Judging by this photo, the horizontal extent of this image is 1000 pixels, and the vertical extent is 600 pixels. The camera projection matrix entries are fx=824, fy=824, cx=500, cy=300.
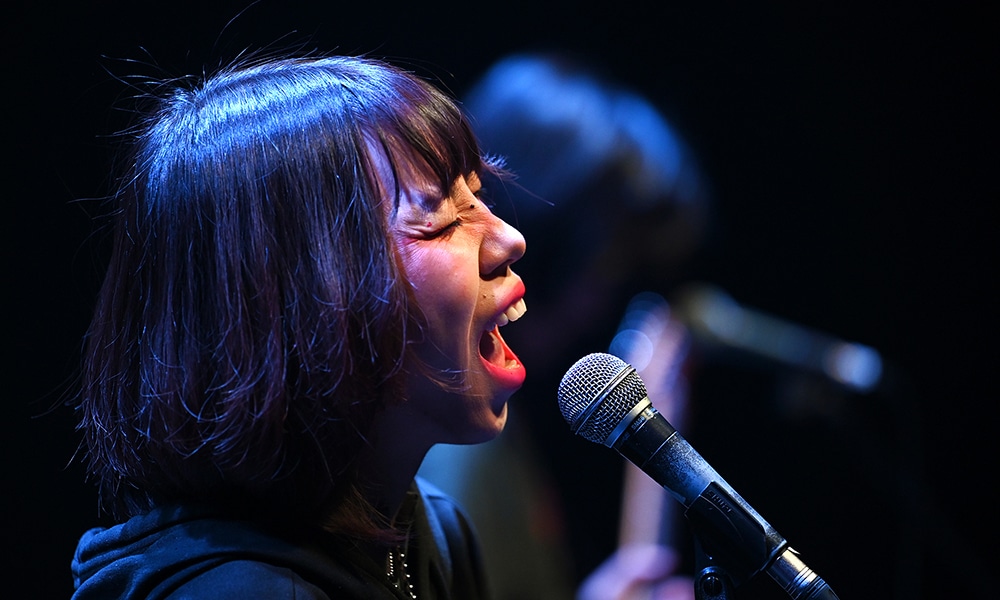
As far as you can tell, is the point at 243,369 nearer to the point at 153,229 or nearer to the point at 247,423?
the point at 247,423

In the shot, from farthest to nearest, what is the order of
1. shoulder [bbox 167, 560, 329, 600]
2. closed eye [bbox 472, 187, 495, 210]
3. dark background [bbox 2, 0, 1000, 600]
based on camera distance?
1. dark background [bbox 2, 0, 1000, 600]
2. closed eye [bbox 472, 187, 495, 210]
3. shoulder [bbox 167, 560, 329, 600]

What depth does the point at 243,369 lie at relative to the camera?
3.11 ft

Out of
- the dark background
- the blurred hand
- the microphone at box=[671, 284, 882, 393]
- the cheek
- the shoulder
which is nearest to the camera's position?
the shoulder

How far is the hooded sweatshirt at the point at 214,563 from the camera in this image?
90 centimetres

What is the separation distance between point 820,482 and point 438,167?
2354 mm

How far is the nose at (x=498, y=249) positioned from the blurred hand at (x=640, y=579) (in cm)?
123

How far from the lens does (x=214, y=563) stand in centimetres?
92

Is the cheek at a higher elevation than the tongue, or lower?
higher

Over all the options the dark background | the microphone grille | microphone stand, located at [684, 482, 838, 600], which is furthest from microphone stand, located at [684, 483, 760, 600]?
the dark background

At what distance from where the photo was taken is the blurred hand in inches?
80.2

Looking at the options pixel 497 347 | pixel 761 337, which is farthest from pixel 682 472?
pixel 761 337

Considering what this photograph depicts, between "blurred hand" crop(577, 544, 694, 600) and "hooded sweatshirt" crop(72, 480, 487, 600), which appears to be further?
"blurred hand" crop(577, 544, 694, 600)

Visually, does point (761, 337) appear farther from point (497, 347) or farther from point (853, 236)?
point (497, 347)

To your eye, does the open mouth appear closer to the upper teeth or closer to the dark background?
the upper teeth
